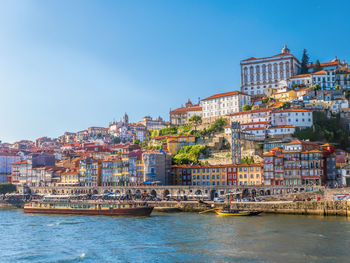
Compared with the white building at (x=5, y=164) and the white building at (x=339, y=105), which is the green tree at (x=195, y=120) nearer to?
the white building at (x=339, y=105)

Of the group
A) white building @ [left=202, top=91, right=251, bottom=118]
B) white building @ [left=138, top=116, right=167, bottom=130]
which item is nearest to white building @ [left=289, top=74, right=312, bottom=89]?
white building @ [left=202, top=91, right=251, bottom=118]

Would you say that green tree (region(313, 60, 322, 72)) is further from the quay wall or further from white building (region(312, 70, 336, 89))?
the quay wall

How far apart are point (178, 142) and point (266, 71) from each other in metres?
30.3

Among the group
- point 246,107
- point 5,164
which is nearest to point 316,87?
point 246,107

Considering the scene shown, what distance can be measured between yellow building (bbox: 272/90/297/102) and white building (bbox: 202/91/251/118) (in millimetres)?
6500

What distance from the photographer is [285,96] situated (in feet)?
284

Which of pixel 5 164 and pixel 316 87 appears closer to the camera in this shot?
pixel 316 87

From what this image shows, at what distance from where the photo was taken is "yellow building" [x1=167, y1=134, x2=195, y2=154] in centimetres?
8244

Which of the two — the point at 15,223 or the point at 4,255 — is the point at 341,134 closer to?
the point at 15,223

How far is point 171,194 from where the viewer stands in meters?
66.8

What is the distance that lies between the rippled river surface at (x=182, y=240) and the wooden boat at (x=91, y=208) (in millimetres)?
4472

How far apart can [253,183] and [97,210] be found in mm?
24088

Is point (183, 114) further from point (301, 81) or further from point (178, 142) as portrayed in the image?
point (301, 81)

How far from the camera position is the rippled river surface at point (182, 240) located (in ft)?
97.7
